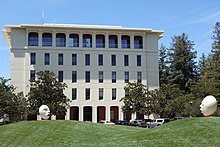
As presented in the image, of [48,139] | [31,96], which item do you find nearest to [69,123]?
[48,139]

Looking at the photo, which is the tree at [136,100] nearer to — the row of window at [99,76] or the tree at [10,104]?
the row of window at [99,76]

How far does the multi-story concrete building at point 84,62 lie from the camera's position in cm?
6250

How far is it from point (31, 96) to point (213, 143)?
1466 inches

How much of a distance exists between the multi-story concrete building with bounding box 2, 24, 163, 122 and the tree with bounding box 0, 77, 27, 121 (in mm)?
11998

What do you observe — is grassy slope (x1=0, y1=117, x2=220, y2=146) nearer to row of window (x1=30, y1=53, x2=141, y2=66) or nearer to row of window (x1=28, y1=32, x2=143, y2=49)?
row of window (x1=30, y1=53, x2=141, y2=66)

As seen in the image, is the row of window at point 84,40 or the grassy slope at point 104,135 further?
the row of window at point 84,40

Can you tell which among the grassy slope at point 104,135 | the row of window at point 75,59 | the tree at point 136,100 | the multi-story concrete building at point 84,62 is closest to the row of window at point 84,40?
the multi-story concrete building at point 84,62

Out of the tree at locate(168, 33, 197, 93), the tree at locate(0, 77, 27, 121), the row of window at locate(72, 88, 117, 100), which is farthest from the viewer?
the tree at locate(168, 33, 197, 93)

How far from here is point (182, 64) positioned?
74938 millimetres

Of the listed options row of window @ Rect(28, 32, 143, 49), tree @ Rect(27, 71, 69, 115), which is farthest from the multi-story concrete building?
tree @ Rect(27, 71, 69, 115)

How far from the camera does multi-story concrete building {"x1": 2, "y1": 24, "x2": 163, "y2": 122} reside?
62.5 m

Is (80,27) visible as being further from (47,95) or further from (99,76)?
(47,95)

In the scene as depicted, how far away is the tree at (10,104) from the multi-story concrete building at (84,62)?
39.4 feet

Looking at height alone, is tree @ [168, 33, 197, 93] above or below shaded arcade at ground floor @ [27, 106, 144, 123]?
above
